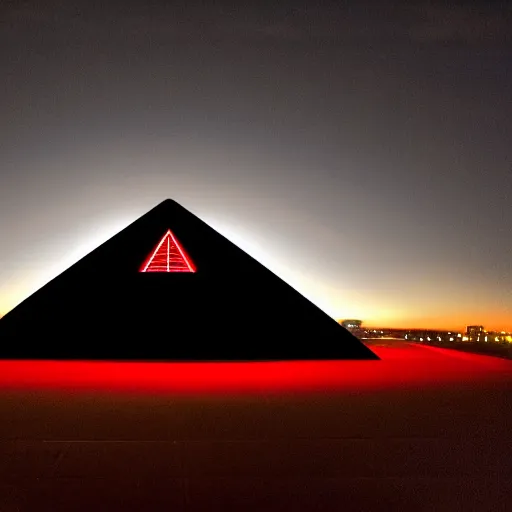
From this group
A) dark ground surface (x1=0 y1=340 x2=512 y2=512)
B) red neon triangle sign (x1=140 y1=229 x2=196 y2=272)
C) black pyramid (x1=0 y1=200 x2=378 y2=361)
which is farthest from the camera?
red neon triangle sign (x1=140 y1=229 x2=196 y2=272)

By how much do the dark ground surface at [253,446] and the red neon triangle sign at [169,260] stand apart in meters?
12.0

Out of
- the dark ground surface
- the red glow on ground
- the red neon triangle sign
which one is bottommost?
the dark ground surface

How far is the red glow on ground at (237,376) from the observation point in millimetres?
16875

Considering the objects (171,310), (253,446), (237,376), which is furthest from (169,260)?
(253,446)

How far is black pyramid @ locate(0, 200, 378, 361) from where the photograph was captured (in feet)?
89.8

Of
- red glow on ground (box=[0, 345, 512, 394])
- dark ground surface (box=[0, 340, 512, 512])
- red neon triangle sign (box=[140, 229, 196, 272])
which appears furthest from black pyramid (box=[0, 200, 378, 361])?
dark ground surface (box=[0, 340, 512, 512])

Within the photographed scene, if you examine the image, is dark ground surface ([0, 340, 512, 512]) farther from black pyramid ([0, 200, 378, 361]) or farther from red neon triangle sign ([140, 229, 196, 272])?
red neon triangle sign ([140, 229, 196, 272])

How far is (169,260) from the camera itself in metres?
29.5

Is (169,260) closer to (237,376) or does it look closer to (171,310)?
(171,310)

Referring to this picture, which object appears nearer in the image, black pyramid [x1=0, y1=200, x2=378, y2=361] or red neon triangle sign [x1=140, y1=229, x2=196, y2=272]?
black pyramid [x1=0, y1=200, x2=378, y2=361]

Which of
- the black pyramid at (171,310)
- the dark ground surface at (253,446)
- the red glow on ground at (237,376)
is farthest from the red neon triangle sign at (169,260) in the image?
the dark ground surface at (253,446)

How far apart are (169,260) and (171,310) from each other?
2.39 metres

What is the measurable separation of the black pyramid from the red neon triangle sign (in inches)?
1.6

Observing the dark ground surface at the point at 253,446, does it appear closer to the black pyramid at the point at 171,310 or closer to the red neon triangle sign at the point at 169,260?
the black pyramid at the point at 171,310
